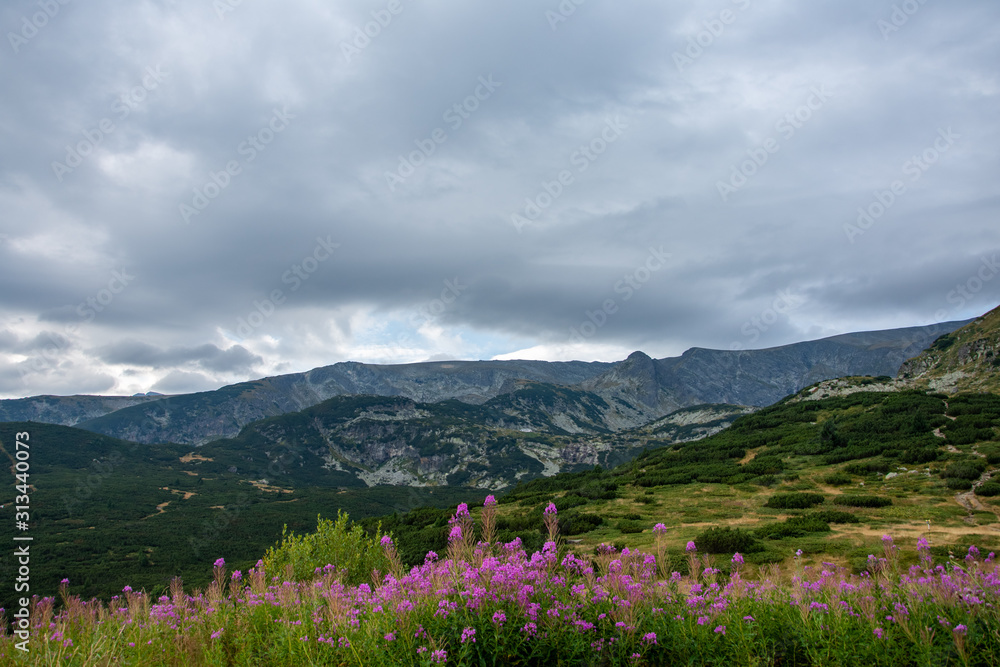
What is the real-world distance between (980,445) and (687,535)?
88.9 feet

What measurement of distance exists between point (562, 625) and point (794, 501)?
2559 centimetres

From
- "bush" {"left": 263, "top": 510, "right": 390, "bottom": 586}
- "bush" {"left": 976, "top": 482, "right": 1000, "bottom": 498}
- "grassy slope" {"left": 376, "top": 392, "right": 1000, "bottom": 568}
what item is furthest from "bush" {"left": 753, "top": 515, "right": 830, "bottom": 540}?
"bush" {"left": 263, "top": 510, "right": 390, "bottom": 586}

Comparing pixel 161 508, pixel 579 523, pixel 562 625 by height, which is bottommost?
pixel 161 508

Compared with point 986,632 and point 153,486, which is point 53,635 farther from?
point 153,486

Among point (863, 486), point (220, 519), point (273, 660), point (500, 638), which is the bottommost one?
point (220, 519)

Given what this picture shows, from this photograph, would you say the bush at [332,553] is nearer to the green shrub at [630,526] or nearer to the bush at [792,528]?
the green shrub at [630,526]

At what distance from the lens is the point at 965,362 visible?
64062 millimetres

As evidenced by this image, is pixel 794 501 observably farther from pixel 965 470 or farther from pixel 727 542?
pixel 727 542

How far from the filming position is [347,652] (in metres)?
6.12

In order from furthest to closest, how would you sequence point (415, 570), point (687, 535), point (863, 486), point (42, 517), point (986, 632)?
point (42, 517)
point (863, 486)
point (687, 535)
point (415, 570)
point (986, 632)

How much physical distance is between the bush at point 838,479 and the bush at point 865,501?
673cm

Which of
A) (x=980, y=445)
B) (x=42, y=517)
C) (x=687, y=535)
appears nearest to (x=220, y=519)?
(x=42, y=517)

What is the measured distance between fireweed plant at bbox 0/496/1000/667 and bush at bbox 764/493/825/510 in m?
20.4

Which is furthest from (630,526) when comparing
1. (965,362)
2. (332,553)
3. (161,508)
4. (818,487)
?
(161,508)
